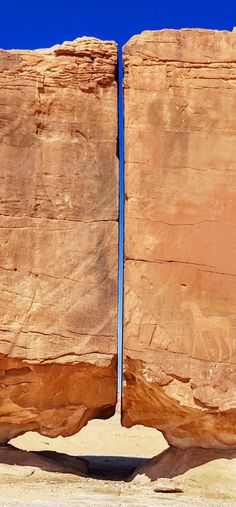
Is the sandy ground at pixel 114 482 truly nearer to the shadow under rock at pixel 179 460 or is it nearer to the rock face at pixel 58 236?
the shadow under rock at pixel 179 460

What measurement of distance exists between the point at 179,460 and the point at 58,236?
311cm

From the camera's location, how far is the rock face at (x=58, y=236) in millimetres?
8250

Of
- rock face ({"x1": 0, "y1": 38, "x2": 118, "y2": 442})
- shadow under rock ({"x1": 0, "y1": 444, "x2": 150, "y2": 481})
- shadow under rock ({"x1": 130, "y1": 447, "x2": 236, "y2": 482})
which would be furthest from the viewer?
shadow under rock ({"x1": 0, "y1": 444, "x2": 150, "y2": 481})

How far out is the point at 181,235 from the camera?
834 cm

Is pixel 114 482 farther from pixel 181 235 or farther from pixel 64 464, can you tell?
pixel 181 235

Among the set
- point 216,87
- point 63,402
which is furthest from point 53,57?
point 63,402

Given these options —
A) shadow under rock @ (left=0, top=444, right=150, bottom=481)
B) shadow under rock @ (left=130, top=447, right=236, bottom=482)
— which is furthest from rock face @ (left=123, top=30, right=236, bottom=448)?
shadow under rock @ (left=0, top=444, right=150, bottom=481)

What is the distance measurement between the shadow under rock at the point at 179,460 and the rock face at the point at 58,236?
92 centimetres

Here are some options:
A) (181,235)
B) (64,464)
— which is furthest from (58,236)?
(64,464)

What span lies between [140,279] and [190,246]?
739 mm

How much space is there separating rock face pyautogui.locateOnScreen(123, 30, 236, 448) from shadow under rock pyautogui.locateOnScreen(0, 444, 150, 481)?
100cm

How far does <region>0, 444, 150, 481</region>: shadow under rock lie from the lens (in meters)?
8.45

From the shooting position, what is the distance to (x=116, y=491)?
7.54 metres

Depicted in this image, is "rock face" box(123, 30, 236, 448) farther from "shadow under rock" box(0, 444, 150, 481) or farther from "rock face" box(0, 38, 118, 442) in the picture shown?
"shadow under rock" box(0, 444, 150, 481)
